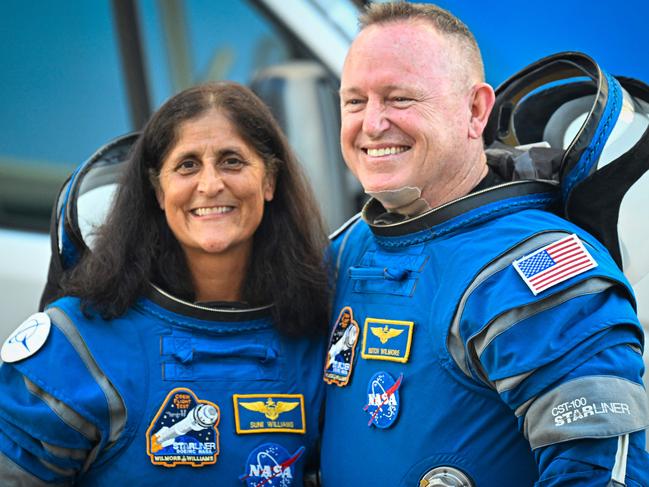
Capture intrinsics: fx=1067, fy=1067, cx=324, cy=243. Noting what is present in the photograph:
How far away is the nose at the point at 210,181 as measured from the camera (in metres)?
2.64

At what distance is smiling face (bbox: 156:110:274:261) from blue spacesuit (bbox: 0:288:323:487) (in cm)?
19

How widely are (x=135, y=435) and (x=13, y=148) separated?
7.59 ft

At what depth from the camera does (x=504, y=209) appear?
2391mm

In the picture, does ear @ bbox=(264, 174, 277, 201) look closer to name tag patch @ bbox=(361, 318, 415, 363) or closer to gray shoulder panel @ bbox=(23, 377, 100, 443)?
name tag patch @ bbox=(361, 318, 415, 363)

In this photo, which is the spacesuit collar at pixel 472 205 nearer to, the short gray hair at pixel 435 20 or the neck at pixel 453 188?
the neck at pixel 453 188

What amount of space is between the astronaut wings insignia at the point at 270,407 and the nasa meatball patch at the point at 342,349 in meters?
0.11

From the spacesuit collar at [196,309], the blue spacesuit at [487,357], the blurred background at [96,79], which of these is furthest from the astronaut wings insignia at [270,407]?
the blurred background at [96,79]

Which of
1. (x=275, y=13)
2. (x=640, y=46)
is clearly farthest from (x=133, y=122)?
(x=640, y=46)

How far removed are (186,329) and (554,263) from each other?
3.06 feet

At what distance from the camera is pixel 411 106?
247 cm

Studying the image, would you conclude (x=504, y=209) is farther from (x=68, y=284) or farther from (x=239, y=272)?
(x=68, y=284)

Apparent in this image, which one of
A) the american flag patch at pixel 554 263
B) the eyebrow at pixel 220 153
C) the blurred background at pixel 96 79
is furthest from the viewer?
the blurred background at pixel 96 79

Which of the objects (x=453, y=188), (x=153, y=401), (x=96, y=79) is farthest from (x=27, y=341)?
(x=96, y=79)

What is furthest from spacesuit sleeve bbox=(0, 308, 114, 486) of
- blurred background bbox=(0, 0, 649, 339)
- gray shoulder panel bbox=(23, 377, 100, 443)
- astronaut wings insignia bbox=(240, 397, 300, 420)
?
blurred background bbox=(0, 0, 649, 339)
